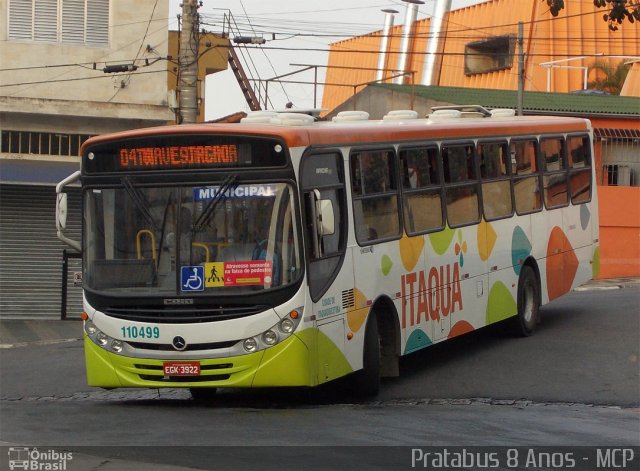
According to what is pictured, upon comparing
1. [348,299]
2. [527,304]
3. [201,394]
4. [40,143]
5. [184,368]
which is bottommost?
[201,394]

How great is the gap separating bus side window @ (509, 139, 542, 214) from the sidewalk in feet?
34.5

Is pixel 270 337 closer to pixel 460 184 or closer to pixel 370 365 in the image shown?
pixel 370 365

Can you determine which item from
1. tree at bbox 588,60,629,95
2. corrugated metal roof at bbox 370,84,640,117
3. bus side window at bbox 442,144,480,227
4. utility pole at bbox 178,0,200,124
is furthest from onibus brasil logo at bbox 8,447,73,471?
tree at bbox 588,60,629,95

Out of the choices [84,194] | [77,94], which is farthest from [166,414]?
[77,94]

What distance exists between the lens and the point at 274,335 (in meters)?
11.8

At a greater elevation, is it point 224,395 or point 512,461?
point 512,461

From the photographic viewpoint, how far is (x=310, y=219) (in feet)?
39.4

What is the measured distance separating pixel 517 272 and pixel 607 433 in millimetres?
6588

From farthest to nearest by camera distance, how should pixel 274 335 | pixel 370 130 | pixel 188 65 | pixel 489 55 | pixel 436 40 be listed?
1. pixel 436 40
2. pixel 489 55
3. pixel 188 65
4. pixel 370 130
5. pixel 274 335

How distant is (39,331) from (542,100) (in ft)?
62.1

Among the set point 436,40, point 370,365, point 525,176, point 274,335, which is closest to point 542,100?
point 525,176

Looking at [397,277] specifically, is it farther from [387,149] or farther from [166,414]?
[166,414]

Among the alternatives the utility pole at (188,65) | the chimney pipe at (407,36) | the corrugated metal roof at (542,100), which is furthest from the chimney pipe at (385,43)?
the utility pole at (188,65)

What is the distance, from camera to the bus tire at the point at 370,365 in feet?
43.4
